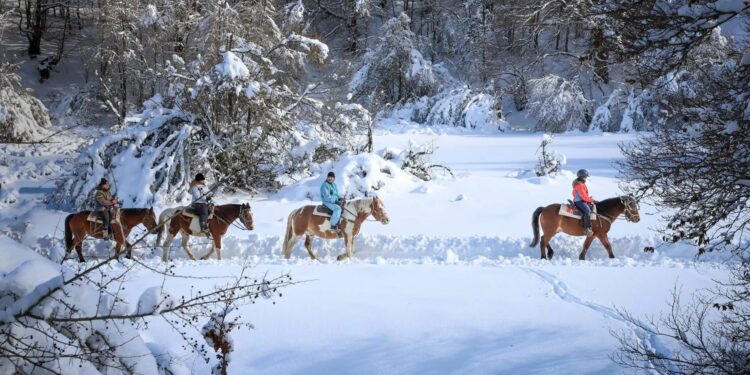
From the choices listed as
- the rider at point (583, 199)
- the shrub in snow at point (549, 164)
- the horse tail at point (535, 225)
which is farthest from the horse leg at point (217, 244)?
the shrub in snow at point (549, 164)

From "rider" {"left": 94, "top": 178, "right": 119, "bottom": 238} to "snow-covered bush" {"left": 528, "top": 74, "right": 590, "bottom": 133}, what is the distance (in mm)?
22144

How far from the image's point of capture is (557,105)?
2753cm

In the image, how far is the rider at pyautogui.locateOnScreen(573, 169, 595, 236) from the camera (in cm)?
1121

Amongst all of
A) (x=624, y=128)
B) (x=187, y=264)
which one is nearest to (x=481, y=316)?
(x=187, y=264)

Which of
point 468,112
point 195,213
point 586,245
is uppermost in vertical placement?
point 468,112

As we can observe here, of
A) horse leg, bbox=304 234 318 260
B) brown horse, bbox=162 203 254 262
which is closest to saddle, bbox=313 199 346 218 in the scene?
horse leg, bbox=304 234 318 260

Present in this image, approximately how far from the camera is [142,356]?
3650 mm

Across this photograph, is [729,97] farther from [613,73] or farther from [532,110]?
[613,73]

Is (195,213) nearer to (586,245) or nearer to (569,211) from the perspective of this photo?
(569,211)

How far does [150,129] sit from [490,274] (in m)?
11.1

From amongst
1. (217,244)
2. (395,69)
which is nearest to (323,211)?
(217,244)

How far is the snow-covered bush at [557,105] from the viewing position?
2761 cm

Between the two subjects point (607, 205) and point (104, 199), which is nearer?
point (104, 199)

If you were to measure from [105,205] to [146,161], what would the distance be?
3986mm
